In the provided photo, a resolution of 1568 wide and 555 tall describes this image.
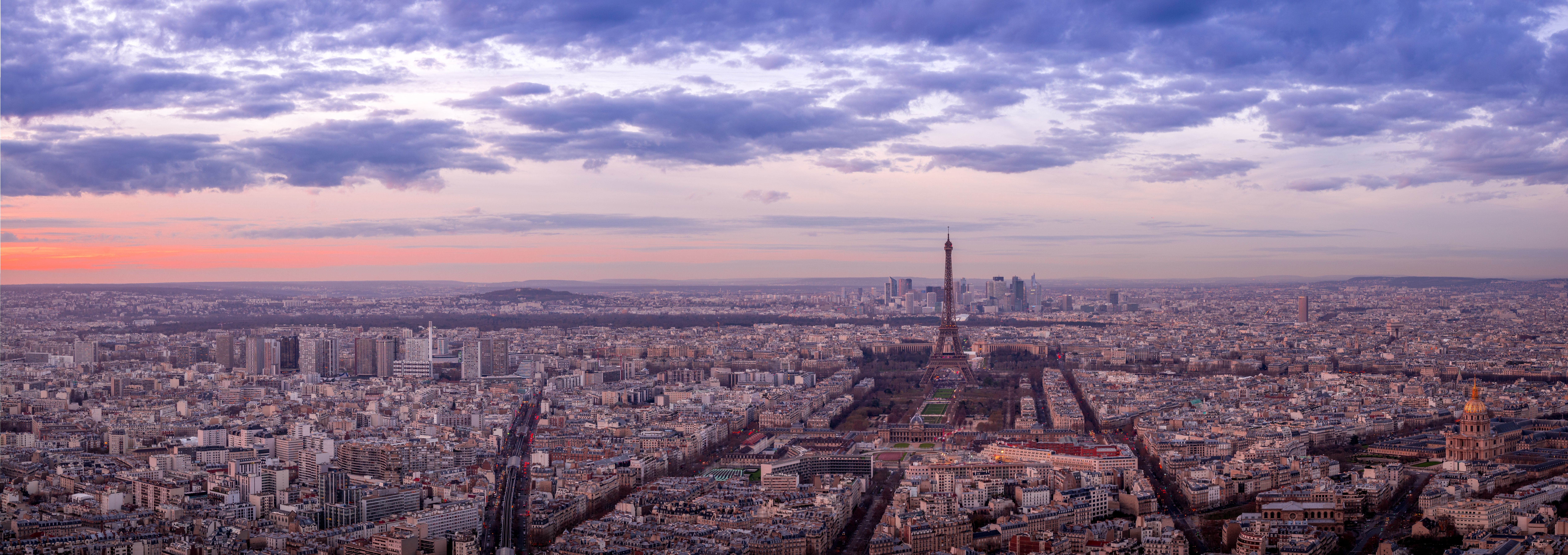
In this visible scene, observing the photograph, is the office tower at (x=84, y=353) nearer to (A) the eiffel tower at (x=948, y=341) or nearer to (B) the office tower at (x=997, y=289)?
Answer: (A) the eiffel tower at (x=948, y=341)

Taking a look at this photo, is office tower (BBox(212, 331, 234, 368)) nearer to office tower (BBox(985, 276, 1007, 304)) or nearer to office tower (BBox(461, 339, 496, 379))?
office tower (BBox(461, 339, 496, 379))

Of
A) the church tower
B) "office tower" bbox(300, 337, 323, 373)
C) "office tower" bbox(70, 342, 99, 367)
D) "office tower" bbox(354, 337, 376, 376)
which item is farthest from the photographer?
"office tower" bbox(354, 337, 376, 376)

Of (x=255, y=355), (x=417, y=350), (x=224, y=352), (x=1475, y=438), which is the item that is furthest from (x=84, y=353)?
(x=1475, y=438)

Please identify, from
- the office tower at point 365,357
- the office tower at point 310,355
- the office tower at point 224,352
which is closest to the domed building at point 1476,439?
the office tower at point 365,357

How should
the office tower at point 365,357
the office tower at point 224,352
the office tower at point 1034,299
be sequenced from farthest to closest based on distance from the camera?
the office tower at point 1034,299
the office tower at point 224,352
the office tower at point 365,357

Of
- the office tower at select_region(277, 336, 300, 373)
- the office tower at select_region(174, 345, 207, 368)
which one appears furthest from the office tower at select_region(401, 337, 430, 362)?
the office tower at select_region(174, 345, 207, 368)

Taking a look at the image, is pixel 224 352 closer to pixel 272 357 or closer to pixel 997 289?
pixel 272 357
